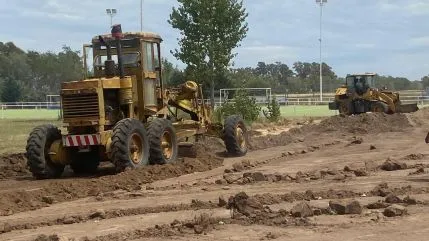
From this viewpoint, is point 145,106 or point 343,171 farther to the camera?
point 145,106

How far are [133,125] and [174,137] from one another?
1878 mm

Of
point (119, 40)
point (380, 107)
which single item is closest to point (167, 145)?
point (119, 40)

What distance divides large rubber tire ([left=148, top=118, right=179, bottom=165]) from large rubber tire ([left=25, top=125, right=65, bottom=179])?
2197 mm

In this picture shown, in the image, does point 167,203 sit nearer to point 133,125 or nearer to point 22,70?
point 133,125

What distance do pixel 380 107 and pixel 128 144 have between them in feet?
82.2

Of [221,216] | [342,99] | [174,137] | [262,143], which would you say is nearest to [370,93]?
[342,99]

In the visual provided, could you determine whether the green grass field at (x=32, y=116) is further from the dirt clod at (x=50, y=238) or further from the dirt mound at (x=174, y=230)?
the dirt clod at (x=50, y=238)

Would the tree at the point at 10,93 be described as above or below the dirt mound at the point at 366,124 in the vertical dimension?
above

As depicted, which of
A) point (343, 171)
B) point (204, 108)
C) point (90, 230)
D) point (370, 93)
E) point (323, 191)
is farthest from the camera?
point (370, 93)

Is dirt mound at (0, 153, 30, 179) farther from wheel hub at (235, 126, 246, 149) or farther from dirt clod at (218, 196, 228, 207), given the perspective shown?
dirt clod at (218, 196, 228, 207)

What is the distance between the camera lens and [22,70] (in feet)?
404

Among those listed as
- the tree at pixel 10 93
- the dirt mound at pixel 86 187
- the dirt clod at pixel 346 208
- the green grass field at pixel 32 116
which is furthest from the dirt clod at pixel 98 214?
the tree at pixel 10 93

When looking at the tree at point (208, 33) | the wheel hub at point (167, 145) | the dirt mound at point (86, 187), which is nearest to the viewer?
the dirt mound at point (86, 187)

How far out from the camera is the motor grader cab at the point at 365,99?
3725 centimetres
